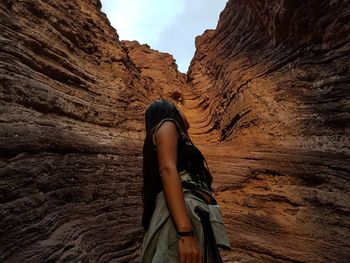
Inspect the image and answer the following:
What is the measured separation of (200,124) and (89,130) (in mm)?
6864

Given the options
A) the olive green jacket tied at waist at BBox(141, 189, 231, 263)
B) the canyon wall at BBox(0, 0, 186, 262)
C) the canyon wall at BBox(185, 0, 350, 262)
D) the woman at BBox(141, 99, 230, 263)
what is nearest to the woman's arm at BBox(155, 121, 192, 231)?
the woman at BBox(141, 99, 230, 263)

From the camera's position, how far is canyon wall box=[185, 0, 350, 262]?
622 cm

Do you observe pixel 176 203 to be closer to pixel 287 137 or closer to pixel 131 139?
pixel 131 139

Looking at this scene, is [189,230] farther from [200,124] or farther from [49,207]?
[200,124]

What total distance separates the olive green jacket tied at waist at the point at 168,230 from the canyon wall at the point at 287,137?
3.37m

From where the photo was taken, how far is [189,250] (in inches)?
101

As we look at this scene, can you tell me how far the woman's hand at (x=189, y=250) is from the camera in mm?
2549

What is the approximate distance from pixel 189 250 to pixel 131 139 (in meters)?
6.19

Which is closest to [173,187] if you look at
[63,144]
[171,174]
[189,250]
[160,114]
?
[171,174]

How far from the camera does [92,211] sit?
5578 millimetres

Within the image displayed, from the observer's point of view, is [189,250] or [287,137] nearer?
[189,250]

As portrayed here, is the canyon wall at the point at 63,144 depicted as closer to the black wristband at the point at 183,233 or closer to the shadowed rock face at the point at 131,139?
the shadowed rock face at the point at 131,139

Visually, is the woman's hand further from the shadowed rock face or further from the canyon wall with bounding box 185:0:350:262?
the canyon wall with bounding box 185:0:350:262

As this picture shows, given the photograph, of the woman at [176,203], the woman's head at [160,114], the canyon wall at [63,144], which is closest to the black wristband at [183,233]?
the woman at [176,203]
